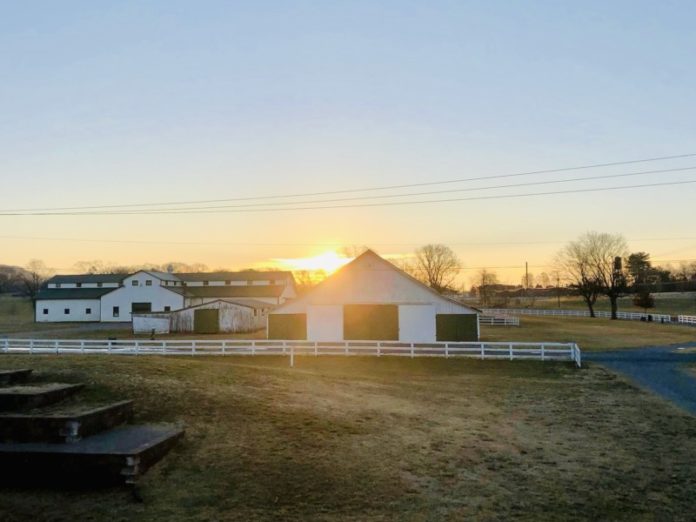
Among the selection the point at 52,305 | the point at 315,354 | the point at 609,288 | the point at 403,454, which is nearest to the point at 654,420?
the point at 403,454

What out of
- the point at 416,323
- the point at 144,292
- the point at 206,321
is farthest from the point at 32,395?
the point at 144,292

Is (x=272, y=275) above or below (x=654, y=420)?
above

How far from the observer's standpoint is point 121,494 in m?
7.86

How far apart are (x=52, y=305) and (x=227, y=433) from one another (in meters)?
69.9

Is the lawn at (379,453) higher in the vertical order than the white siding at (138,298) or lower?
lower

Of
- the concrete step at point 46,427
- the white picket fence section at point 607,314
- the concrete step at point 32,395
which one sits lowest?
the white picket fence section at point 607,314

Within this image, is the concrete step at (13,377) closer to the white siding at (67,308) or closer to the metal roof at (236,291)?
the metal roof at (236,291)

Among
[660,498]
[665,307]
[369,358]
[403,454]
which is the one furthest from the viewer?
[665,307]

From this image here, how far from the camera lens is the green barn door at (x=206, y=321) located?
4841 cm

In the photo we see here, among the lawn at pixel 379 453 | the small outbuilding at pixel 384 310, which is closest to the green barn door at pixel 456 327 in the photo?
the small outbuilding at pixel 384 310

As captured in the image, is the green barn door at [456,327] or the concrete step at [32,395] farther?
the green barn door at [456,327]

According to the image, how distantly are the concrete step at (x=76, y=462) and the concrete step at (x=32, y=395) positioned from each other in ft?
5.55

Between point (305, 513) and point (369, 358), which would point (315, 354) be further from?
point (305, 513)

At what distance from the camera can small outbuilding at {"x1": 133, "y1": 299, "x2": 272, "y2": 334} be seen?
4831 centimetres
